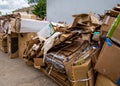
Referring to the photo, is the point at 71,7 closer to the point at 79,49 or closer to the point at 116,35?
the point at 79,49

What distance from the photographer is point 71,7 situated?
22.0 ft

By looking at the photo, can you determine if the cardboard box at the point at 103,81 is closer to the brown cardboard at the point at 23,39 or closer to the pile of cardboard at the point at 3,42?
the brown cardboard at the point at 23,39

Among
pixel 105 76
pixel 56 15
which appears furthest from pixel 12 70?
pixel 56 15

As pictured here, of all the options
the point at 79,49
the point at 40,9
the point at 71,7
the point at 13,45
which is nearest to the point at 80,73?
the point at 79,49

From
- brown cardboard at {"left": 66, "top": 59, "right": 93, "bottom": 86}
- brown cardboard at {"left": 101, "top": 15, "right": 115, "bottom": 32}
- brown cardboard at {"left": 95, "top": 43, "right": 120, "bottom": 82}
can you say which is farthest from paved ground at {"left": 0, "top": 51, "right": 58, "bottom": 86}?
brown cardboard at {"left": 101, "top": 15, "right": 115, "bottom": 32}

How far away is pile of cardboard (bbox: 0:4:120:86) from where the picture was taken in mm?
1973

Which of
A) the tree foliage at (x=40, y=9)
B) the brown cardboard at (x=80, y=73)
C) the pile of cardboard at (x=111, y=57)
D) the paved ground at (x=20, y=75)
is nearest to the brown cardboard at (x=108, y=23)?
the pile of cardboard at (x=111, y=57)

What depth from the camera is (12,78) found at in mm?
3139

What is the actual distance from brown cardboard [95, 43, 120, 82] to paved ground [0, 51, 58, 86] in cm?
113

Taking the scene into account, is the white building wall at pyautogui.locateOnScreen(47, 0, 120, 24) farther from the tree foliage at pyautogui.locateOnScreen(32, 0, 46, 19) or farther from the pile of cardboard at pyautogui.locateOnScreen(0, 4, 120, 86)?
the tree foliage at pyautogui.locateOnScreen(32, 0, 46, 19)

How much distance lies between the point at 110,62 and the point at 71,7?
5022 mm

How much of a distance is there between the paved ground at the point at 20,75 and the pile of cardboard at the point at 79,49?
139 mm

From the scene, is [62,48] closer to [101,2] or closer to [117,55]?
[117,55]

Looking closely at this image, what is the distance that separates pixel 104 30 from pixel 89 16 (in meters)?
0.88
